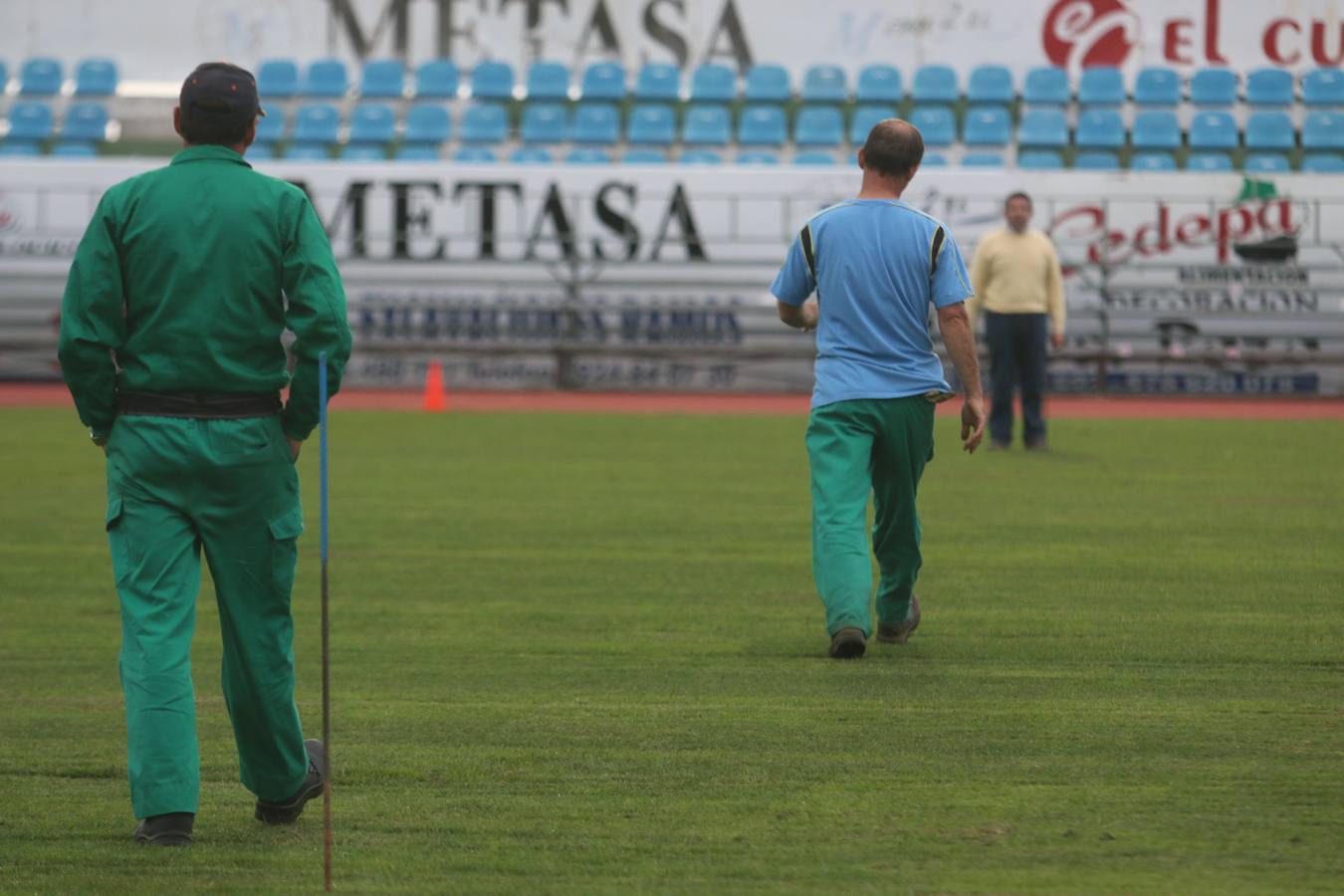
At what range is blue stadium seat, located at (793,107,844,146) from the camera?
27297 mm

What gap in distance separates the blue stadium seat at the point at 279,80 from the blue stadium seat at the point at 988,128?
10348mm

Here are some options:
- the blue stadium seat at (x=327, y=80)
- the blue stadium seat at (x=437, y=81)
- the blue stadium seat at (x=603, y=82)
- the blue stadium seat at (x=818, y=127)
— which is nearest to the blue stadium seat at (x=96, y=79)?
the blue stadium seat at (x=327, y=80)

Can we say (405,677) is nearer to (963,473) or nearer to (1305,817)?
(1305,817)

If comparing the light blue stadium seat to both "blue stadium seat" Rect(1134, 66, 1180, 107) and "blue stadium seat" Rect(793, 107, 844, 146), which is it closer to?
"blue stadium seat" Rect(793, 107, 844, 146)

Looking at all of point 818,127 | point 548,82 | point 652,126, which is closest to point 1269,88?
point 818,127

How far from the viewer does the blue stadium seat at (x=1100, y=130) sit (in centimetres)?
2702

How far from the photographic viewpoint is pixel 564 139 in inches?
1086

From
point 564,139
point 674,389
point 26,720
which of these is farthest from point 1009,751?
point 564,139

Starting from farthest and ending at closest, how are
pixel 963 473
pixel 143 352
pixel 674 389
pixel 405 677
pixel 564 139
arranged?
1. pixel 564 139
2. pixel 674 389
3. pixel 963 473
4. pixel 405 677
5. pixel 143 352

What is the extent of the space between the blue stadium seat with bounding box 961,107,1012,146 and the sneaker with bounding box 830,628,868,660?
2093 centimetres

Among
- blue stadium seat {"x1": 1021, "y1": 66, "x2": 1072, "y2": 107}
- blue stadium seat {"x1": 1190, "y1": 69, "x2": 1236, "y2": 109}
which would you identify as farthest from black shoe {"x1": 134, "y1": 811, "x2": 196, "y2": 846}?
blue stadium seat {"x1": 1190, "y1": 69, "x2": 1236, "y2": 109}

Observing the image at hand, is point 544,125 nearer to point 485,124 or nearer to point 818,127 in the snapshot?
point 485,124

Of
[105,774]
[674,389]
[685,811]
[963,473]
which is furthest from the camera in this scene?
[674,389]

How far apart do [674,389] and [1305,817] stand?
66.6 ft
